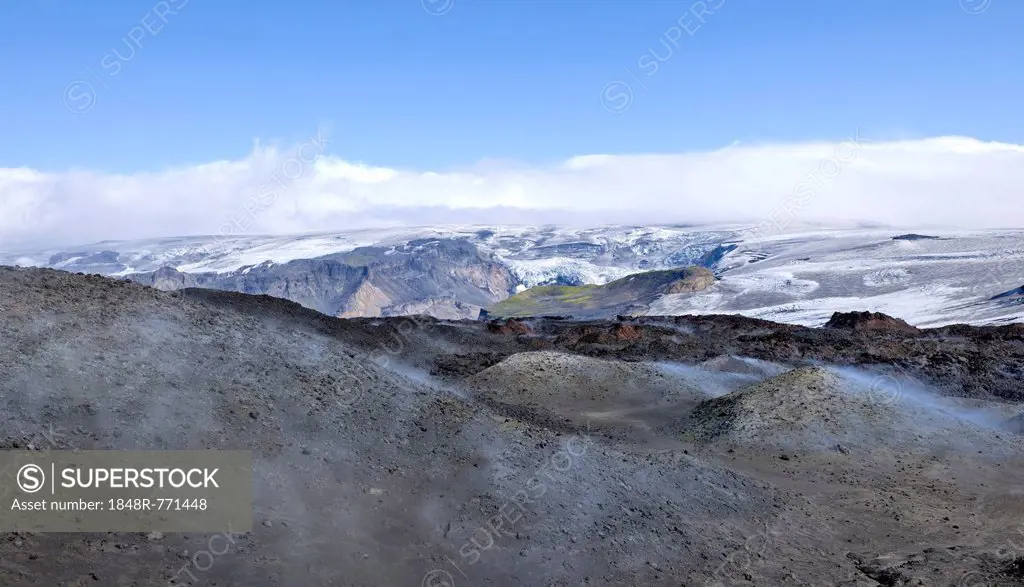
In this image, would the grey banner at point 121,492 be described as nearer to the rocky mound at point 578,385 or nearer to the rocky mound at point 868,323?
the rocky mound at point 578,385

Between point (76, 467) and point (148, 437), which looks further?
point (148, 437)

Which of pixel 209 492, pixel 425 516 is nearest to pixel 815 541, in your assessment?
pixel 425 516

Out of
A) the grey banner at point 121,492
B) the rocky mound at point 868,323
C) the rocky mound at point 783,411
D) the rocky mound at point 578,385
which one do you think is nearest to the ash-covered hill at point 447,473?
the rocky mound at point 783,411

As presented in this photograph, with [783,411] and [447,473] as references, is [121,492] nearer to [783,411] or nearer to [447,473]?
[447,473]

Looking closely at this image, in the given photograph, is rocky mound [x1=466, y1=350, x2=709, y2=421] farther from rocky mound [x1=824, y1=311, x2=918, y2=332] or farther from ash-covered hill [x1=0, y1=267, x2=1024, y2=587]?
rocky mound [x1=824, y1=311, x2=918, y2=332]

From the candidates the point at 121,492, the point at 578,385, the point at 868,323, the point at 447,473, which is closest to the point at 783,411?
the point at 578,385

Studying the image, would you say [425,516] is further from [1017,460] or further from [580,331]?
[580,331]
